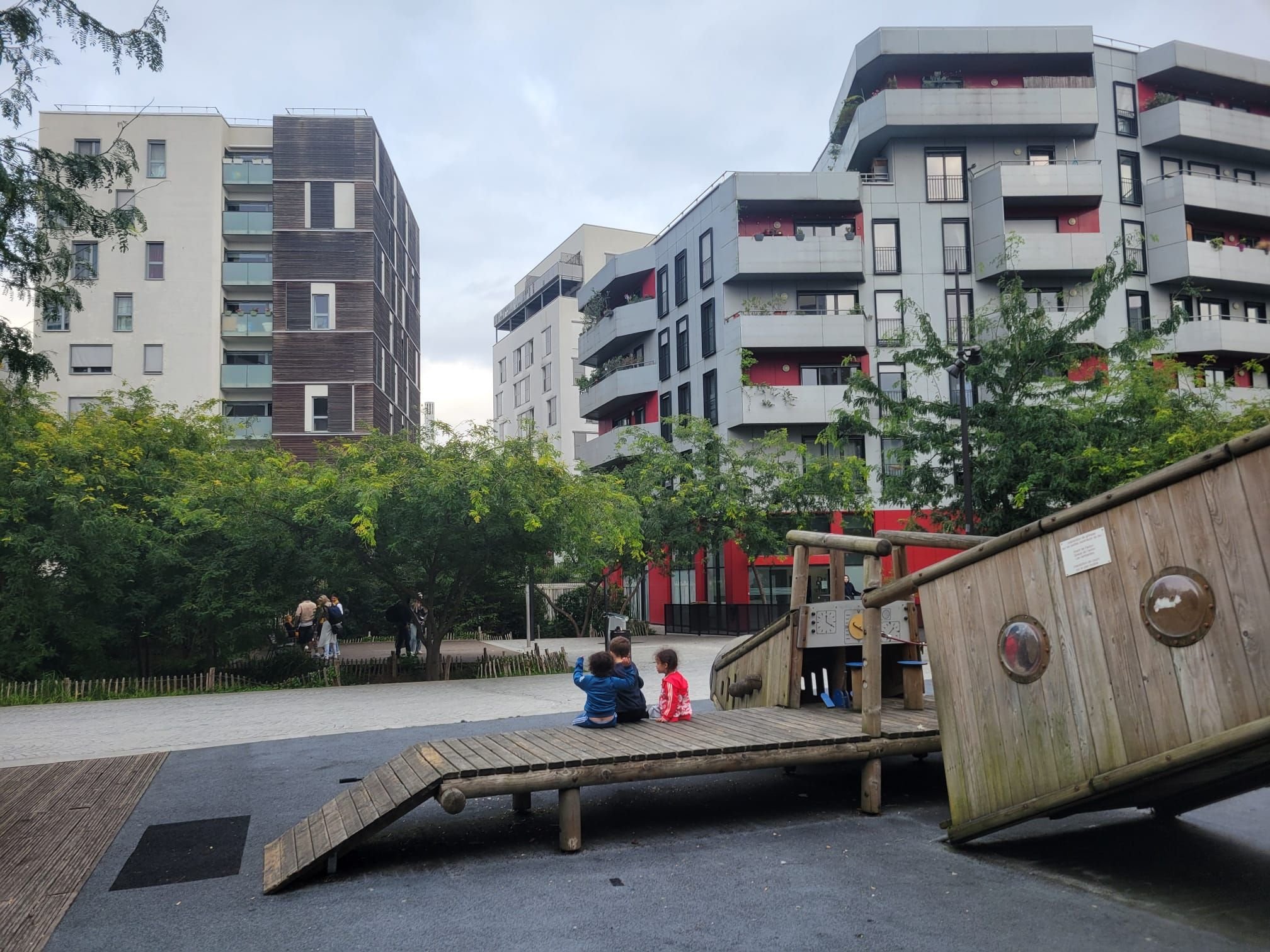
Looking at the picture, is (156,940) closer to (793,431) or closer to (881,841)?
(881,841)

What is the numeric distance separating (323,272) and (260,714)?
30363 mm

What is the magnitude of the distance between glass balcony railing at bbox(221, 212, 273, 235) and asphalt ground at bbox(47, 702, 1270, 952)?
132 ft

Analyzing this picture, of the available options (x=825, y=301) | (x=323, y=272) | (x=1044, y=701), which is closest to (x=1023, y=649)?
(x=1044, y=701)

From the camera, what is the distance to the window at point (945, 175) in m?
38.3

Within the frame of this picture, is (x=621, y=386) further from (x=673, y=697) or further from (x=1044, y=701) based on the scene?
(x=1044, y=701)

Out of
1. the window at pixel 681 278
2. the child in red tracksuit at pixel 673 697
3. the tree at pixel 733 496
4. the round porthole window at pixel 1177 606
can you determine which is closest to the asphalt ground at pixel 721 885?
the child in red tracksuit at pixel 673 697

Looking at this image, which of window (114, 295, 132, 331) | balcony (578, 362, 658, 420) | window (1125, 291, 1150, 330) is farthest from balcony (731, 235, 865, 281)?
window (114, 295, 132, 331)

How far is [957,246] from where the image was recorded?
38188 millimetres

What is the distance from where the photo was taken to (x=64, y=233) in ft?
33.8

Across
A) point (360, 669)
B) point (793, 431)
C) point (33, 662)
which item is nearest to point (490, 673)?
point (360, 669)

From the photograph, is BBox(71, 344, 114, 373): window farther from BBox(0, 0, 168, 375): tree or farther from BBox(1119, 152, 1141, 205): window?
BBox(1119, 152, 1141, 205): window

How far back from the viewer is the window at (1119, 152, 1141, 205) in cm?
→ 3841

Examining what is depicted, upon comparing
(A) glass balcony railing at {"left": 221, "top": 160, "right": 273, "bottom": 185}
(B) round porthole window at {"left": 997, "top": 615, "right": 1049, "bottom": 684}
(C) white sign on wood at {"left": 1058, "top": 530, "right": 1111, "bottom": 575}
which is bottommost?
(B) round porthole window at {"left": 997, "top": 615, "right": 1049, "bottom": 684}

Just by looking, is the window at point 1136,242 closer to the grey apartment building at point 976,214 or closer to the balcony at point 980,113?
the grey apartment building at point 976,214
